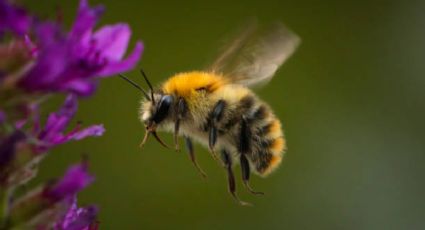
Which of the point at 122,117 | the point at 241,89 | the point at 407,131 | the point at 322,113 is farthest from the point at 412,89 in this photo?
the point at 241,89

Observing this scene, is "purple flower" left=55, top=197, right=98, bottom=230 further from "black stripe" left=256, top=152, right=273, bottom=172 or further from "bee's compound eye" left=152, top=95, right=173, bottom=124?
"black stripe" left=256, top=152, right=273, bottom=172

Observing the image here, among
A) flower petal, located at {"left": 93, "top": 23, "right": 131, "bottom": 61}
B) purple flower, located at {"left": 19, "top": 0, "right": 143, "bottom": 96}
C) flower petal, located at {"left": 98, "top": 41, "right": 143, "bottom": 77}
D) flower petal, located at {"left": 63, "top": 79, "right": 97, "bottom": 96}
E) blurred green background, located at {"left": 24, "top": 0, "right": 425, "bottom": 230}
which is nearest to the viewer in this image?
purple flower, located at {"left": 19, "top": 0, "right": 143, "bottom": 96}

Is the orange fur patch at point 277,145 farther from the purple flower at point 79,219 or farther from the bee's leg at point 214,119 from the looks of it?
the purple flower at point 79,219

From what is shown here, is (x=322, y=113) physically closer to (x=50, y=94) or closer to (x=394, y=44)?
(x=394, y=44)

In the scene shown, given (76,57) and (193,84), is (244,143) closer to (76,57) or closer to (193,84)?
(193,84)

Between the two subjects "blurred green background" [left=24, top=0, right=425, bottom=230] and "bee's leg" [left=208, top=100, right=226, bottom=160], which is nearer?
"bee's leg" [left=208, top=100, right=226, bottom=160]

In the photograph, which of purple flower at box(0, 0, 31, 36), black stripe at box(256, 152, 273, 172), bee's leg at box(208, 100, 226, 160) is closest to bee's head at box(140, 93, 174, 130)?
bee's leg at box(208, 100, 226, 160)
